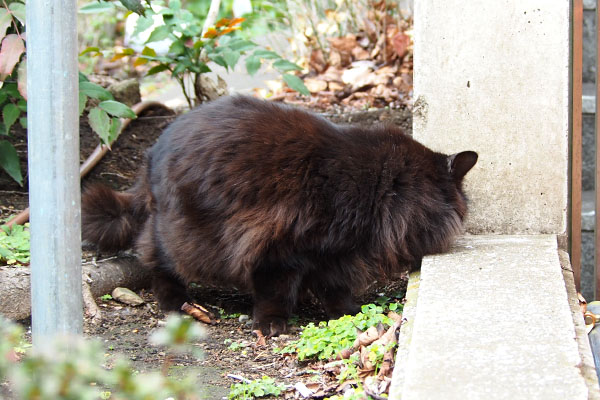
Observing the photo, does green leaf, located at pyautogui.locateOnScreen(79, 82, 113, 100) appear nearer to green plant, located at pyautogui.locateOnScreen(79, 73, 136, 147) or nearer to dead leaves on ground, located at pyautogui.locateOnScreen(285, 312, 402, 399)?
green plant, located at pyautogui.locateOnScreen(79, 73, 136, 147)

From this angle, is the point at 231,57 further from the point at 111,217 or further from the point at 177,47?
the point at 111,217

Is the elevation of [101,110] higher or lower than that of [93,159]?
higher

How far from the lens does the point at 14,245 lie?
3.60 metres

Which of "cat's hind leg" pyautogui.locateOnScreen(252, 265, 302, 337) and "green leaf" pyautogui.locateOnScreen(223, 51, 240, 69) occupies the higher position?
"green leaf" pyautogui.locateOnScreen(223, 51, 240, 69)

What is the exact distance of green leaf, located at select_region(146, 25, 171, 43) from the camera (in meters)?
4.79

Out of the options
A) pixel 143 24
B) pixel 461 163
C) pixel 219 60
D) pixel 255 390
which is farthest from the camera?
pixel 219 60

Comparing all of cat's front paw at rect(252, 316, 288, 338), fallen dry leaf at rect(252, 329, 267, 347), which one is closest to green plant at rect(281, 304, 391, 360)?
fallen dry leaf at rect(252, 329, 267, 347)

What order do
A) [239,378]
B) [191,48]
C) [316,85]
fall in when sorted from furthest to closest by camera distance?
[316,85]
[191,48]
[239,378]

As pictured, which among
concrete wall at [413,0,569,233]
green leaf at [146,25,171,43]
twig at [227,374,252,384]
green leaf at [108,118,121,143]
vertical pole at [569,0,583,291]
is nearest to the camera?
twig at [227,374,252,384]

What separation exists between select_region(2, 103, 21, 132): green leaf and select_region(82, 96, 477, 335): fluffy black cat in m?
1.07

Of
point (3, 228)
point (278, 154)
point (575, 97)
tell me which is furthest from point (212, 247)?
point (575, 97)

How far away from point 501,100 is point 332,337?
5.31 ft

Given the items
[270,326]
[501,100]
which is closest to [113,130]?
[270,326]

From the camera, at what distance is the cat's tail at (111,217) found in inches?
152
